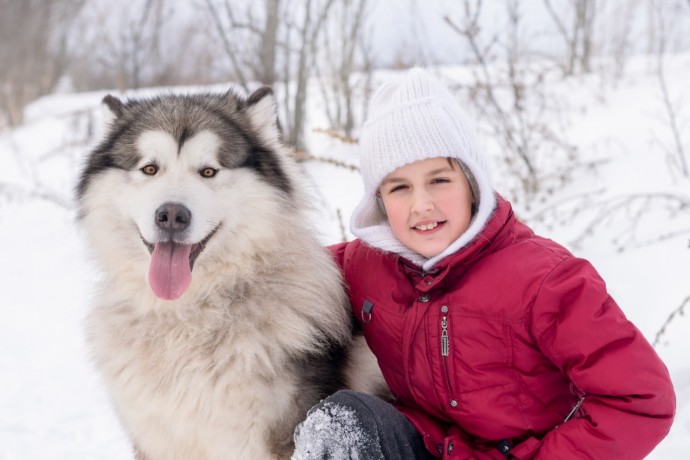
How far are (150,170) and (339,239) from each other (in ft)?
10.6

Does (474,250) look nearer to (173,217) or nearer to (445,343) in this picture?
(445,343)

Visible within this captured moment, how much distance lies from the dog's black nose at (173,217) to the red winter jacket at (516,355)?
73cm

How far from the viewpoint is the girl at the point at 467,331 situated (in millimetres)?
1623

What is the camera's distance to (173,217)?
1.90 m

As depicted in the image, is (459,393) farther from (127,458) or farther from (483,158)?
(127,458)

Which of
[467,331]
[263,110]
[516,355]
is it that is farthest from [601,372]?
[263,110]

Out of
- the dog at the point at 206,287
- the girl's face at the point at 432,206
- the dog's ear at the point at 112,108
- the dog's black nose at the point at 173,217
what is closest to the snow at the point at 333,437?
the dog at the point at 206,287

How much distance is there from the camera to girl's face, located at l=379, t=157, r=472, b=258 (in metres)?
1.97

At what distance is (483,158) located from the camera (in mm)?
2027

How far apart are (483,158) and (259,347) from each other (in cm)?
103

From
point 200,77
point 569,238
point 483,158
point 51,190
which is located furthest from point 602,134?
point 200,77

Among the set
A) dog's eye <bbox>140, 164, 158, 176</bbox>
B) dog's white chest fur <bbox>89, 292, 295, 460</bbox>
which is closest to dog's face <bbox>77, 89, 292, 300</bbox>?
dog's eye <bbox>140, 164, 158, 176</bbox>

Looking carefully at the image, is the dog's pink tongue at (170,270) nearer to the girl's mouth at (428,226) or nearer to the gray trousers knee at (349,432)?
the gray trousers knee at (349,432)

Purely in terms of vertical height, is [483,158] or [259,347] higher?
[483,158]
